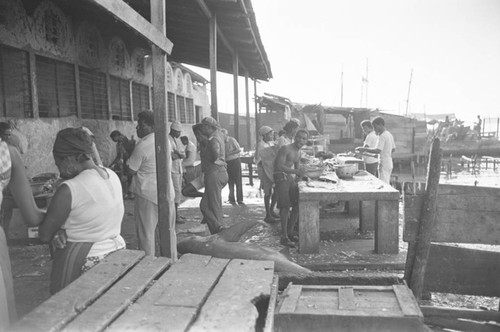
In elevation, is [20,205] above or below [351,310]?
above

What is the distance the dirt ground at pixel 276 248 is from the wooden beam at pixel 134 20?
256 centimetres

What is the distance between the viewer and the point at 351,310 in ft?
6.77

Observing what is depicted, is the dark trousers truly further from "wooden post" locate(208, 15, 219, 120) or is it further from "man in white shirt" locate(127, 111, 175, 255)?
"man in white shirt" locate(127, 111, 175, 255)

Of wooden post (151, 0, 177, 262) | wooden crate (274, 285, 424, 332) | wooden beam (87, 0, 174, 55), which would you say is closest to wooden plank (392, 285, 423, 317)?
wooden crate (274, 285, 424, 332)

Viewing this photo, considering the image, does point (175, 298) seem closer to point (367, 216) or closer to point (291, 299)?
point (291, 299)

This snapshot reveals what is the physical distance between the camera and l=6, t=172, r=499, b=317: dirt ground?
438 cm

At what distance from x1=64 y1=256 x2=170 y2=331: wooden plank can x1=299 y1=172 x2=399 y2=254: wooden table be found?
3021mm

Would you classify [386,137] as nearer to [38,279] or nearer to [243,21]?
[243,21]

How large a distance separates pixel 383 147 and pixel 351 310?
6140 millimetres

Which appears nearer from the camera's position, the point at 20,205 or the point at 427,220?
the point at 20,205

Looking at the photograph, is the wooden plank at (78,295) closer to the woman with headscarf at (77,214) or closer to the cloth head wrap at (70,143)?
the woman with headscarf at (77,214)

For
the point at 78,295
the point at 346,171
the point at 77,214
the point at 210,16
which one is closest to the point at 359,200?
the point at 346,171

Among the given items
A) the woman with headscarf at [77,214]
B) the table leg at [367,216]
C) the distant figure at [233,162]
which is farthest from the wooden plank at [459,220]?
the distant figure at [233,162]

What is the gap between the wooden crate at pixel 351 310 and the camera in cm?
196
